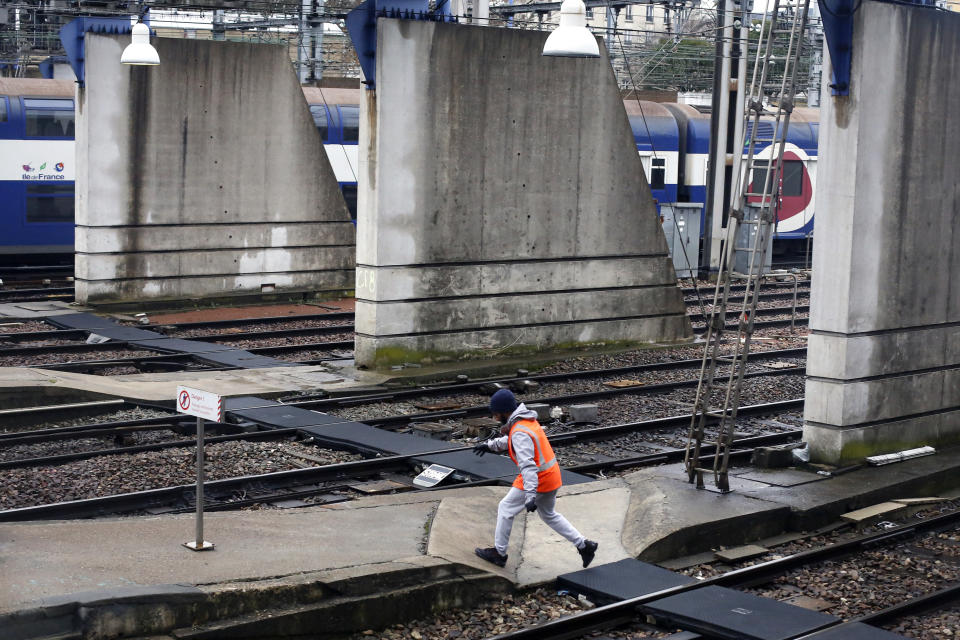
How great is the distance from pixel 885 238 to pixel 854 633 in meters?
5.73

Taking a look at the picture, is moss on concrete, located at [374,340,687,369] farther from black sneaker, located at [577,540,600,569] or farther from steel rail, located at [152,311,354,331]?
black sneaker, located at [577,540,600,569]

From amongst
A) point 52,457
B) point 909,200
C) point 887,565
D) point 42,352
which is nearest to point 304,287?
point 42,352

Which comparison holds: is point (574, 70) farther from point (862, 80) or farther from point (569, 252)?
point (862, 80)

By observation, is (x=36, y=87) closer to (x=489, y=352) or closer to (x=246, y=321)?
(x=246, y=321)

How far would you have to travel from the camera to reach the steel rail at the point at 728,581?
880 cm

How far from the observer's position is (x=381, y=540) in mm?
10164

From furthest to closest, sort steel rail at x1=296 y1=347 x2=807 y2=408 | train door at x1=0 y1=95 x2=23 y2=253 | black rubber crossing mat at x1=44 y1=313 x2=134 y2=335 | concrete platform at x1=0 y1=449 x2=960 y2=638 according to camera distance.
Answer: train door at x1=0 y1=95 x2=23 y2=253
black rubber crossing mat at x1=44 y1=313 x2=134 y2=335
steel rail at x1=296 y1=347 x2=807 y2=408
concrete platform at x1=0 y1=449 x2=960 y2=638

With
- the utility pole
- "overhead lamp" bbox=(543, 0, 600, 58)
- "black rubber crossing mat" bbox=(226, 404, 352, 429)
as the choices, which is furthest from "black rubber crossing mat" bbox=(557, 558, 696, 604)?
the utility pole

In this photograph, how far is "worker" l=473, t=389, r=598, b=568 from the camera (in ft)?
31.5

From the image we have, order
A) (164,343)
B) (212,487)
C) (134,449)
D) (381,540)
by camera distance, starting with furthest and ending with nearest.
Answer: (164,343)
(134,449)
(212,487)
(381,540)

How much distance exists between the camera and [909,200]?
532 inches

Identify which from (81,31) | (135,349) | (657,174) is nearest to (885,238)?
(135,349)

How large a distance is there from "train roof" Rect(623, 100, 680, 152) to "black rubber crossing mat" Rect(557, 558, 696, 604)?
2689 centimetres

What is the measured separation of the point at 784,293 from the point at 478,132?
14.7 metres
